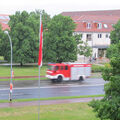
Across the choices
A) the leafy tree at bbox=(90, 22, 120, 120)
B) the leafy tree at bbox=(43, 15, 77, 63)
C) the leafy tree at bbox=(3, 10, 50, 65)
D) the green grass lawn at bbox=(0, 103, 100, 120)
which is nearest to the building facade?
the leafy tree at bbox=(43, 15, 77, 63)

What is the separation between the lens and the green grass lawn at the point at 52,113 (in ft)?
60.9

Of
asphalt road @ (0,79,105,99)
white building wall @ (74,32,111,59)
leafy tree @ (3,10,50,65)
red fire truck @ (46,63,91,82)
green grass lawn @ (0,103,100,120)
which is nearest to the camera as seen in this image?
green grass lawn @ (0,103,100,120)

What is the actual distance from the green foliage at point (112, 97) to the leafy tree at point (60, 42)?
115ft

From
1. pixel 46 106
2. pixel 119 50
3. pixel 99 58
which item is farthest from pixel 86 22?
pixel 119 50

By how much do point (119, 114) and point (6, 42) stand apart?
140ft

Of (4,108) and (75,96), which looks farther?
(75,96)

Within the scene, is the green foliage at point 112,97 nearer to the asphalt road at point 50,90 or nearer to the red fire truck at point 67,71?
the asphalt road at point 50,90

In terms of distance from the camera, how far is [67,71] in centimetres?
3606

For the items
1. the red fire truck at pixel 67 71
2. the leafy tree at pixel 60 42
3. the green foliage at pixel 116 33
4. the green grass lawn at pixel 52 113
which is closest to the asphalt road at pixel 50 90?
the red fire truck at pixel 67 71

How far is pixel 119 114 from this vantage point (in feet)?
37.3

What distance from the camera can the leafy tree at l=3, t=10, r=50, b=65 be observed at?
49844mm

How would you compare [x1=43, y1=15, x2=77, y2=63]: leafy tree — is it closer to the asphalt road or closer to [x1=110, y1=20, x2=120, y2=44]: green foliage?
[x1=110, y1=20, x2=120, y2=44]: green foliage

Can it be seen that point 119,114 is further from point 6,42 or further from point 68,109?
point 6,42

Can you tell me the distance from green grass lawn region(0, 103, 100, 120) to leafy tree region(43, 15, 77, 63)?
1042 inches
